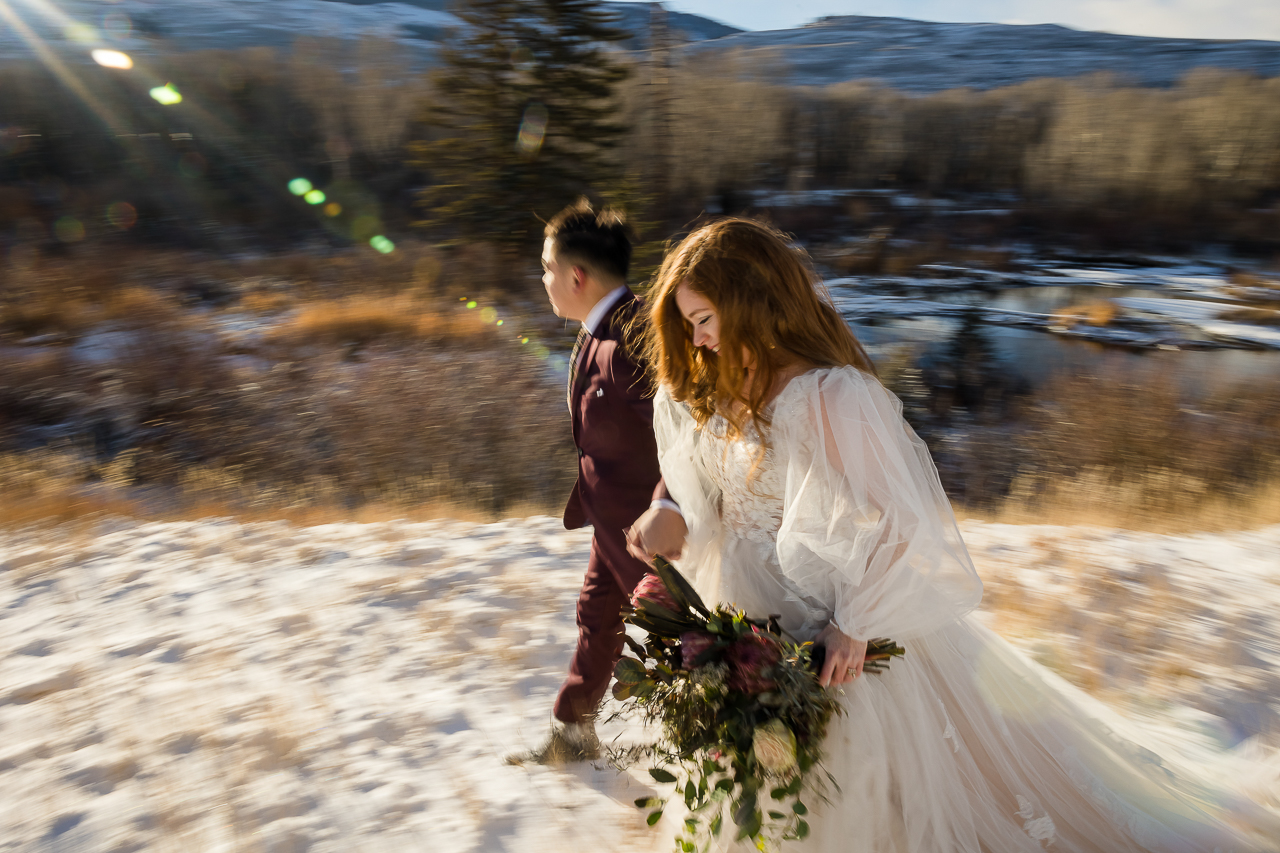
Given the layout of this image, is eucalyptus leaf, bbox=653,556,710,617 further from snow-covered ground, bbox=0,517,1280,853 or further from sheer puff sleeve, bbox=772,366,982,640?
snow-covered ground, bbox=0,517,1280,853

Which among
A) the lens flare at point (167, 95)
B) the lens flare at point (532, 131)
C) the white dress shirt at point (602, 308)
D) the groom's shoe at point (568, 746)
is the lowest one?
the groom's shoe at point (568, 746)

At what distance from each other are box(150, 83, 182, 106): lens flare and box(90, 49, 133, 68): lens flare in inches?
135

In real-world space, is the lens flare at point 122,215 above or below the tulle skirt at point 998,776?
above

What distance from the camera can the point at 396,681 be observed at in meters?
3.13

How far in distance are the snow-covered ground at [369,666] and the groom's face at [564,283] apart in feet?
4.94

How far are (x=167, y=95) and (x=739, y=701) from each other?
32.0m

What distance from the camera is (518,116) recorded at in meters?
11.7

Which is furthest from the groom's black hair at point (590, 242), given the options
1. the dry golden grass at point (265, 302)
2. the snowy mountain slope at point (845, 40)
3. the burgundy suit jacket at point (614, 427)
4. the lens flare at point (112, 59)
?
the snowy mountain slope at point (845, 40)

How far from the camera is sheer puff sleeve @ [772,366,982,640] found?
1.40 m

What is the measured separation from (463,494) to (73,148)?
24822mm

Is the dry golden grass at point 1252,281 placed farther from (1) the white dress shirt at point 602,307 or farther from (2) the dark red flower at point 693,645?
(2) the dark red flower at point 693,645

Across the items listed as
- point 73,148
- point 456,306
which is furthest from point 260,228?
point 456,306

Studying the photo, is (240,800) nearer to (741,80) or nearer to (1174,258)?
(1174,258)

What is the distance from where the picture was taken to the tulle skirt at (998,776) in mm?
1502
